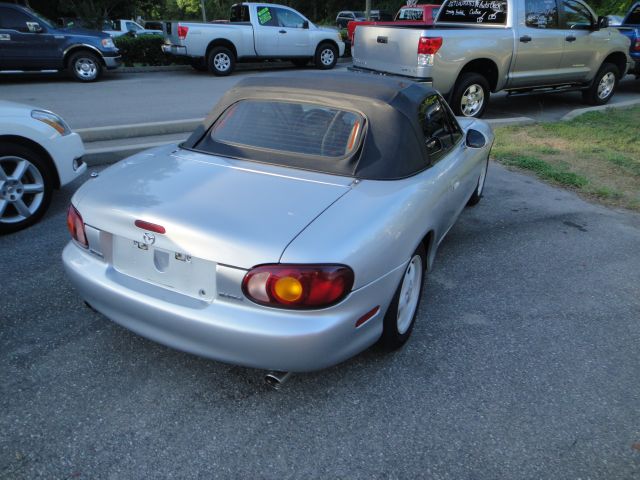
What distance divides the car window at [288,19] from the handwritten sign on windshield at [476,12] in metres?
6.15

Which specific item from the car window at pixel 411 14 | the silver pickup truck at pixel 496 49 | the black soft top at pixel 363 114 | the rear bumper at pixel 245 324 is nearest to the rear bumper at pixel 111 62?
the silver pickup truck at pixel 496 49

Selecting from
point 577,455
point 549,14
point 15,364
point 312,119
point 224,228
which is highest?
point 549,14

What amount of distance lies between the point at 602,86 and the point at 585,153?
4.03 m

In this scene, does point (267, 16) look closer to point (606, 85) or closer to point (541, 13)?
point (541, 13)

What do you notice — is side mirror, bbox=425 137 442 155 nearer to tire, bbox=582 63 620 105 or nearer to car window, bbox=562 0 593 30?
car window, bbox=562 0 593 30

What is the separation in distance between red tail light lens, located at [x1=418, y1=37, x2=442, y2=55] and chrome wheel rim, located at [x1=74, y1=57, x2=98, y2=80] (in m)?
8.18

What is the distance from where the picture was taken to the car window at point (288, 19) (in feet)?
47.5

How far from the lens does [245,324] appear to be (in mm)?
2229

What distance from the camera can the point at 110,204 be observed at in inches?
101

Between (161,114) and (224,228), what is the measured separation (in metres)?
7.07

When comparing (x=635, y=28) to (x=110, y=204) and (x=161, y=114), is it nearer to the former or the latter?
(x=161, y=114)

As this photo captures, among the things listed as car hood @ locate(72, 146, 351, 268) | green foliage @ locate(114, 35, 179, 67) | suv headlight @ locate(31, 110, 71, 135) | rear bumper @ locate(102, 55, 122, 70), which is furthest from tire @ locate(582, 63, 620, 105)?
green foliage @ locate(114, 35, 179, 67)

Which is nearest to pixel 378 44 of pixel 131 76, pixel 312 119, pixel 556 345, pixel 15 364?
pixel 312 119

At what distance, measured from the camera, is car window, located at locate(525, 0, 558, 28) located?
8562mm
